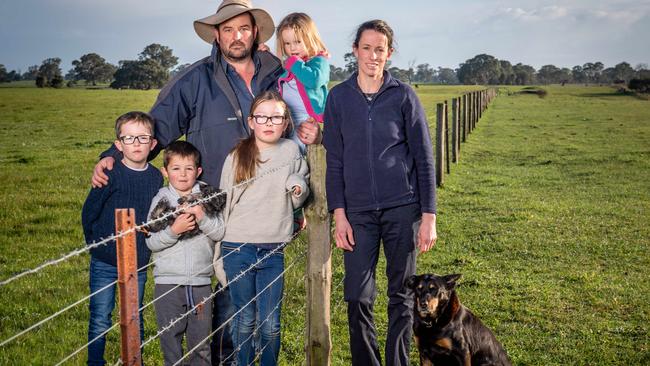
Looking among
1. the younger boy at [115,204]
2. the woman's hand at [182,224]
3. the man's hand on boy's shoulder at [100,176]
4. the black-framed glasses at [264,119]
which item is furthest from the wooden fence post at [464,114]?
the woman's hand at [182,224]

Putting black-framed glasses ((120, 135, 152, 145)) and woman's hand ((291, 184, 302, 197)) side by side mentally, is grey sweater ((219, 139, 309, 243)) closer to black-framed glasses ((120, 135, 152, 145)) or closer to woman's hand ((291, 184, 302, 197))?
woman's hand ((291, 184, 302, 197))

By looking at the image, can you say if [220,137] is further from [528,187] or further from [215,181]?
[528,187]

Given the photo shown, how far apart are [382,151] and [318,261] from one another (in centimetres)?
81

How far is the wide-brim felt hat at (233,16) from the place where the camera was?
4379 millimetres

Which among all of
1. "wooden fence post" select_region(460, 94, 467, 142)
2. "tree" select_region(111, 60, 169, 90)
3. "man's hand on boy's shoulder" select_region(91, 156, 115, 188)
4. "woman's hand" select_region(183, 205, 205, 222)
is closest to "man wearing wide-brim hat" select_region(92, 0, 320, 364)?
"man's hand on boy's shoulder" select_region(91, 156, 115, 188)

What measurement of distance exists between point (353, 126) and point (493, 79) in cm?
16570

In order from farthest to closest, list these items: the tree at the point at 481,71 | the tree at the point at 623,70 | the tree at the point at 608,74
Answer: the tree at the point at 608,74
the tree at the point at 623,70
the tree at the point at 481,71

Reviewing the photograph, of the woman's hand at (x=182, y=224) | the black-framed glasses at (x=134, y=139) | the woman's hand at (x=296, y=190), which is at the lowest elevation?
the woman's hand at (x=182, y=224)

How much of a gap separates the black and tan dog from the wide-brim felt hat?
222 centimetres

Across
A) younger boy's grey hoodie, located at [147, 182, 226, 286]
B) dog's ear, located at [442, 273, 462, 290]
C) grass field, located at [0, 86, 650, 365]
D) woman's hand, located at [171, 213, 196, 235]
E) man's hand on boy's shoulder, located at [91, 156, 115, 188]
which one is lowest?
grass field, located at [0, 86, 650, 365]

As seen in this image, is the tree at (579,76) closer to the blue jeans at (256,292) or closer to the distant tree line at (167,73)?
the distant tree line at (167,73)

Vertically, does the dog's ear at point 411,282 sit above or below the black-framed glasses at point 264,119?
below

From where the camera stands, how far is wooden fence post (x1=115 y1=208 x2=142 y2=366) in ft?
7.77

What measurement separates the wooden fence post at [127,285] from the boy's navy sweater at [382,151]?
1734mm
